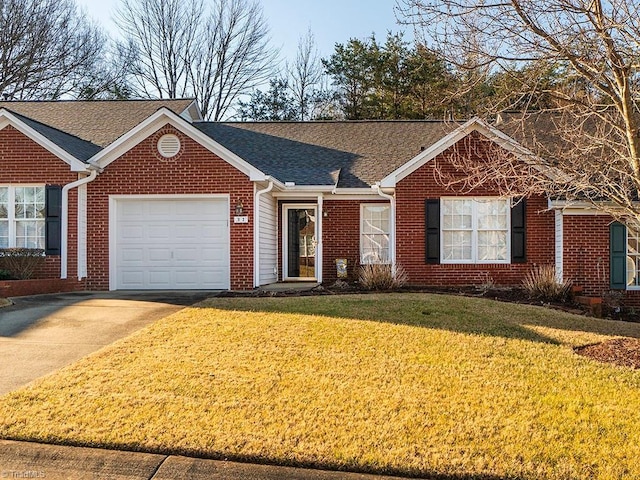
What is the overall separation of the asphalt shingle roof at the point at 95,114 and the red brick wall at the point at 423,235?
8.61 m

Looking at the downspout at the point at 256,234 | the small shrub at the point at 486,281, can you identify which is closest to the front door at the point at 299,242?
the downspout at the point at 256,234

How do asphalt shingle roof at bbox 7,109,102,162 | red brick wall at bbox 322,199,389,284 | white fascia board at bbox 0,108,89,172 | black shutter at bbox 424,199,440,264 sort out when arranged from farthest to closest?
red brick wall at bbox 322,199,389,284 → black shutter at bbox 424,199,440,264 → asphalt shingle roof at bbox 7,109,102,162 → white fascia board at bbox 0,108,89,172

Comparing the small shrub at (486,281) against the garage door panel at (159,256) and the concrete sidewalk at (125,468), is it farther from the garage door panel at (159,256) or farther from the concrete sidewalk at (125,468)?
the concrete sidewalk at (125,468)

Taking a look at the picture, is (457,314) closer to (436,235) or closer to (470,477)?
(436,235)

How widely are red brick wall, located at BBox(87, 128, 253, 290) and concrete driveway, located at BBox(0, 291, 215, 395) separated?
1.01 metres

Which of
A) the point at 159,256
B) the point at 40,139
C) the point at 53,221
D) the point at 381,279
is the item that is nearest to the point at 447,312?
the point at 381,279

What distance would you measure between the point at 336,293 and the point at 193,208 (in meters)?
4.10

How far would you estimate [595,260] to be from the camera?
12.9 meters

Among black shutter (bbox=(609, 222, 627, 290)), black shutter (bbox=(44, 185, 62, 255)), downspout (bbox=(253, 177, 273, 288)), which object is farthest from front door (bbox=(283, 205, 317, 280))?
black shutter (bbox=(609, 222, 627, 290))

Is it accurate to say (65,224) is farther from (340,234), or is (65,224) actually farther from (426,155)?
(426,155)

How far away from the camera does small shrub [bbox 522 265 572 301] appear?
12.0 metres

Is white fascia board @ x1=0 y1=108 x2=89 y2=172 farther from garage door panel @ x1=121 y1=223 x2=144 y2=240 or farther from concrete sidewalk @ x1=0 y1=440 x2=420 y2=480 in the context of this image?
concrete sidewalk @ x1=0 y1=440 x2=420 y2=480

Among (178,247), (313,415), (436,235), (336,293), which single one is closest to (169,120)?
(178,247)

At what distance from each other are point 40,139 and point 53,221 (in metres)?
1.98
